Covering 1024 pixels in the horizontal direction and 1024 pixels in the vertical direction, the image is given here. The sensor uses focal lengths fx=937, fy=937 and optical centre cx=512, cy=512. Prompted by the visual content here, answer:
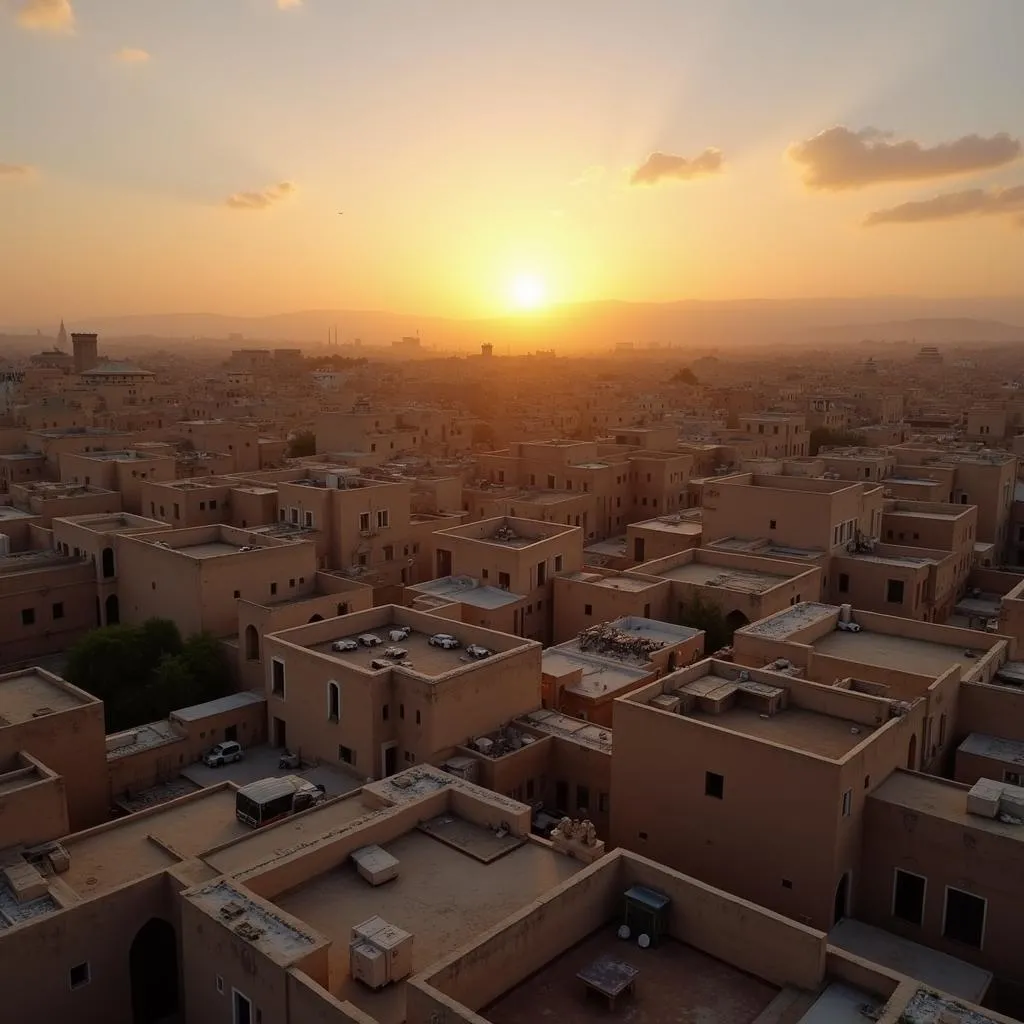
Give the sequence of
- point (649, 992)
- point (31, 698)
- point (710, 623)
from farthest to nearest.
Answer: point (710, 623)
point (31, 698)
point (649, 992)

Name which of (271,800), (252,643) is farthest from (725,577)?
(271,800)

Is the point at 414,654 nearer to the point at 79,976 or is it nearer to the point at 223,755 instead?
the point at 223,755

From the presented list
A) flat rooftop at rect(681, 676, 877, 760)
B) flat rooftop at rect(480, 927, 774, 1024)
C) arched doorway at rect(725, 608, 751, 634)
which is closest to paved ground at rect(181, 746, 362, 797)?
flat rooftop at rect(681, 676, 877, 760)

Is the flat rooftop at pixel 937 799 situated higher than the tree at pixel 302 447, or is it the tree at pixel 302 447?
the tree at pixel 302 447

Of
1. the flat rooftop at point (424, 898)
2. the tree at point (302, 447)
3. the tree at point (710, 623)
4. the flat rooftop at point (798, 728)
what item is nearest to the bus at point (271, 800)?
the flat rooftop at point (424, 898)

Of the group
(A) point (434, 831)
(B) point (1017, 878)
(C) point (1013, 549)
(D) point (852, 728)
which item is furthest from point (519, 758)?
(C) point (1013, 549)

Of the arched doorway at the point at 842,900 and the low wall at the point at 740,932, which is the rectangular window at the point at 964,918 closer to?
the arched doorway at the point at 842,900
